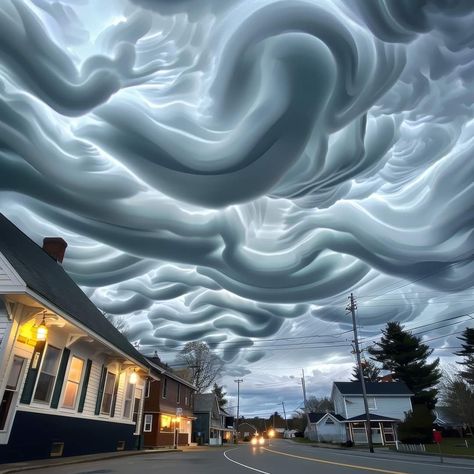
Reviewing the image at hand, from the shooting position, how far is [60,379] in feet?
49.8

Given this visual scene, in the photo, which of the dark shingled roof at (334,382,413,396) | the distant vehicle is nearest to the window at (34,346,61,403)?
the distant vehicle

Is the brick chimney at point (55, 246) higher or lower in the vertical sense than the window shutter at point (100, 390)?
higher

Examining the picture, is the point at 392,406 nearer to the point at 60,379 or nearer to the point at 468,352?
the point at 468,352

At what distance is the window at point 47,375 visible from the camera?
553 inches

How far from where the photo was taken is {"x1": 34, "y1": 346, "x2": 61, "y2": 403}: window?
46.1ft

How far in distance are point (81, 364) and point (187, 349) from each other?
5029 cm

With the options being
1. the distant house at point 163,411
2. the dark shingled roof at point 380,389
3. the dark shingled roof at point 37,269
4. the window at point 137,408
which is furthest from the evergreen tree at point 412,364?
the dark shingled roof at point 37,269

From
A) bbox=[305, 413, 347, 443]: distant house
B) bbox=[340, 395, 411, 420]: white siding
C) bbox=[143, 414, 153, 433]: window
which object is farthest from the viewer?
bbox=[305, 413, 347, 443]: distant house

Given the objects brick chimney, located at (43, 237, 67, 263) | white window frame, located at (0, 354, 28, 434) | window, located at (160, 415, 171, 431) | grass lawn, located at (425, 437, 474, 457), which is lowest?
grass lawn, located at (425, 437, 474, 457)

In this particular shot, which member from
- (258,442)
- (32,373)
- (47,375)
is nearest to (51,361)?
(47,375)

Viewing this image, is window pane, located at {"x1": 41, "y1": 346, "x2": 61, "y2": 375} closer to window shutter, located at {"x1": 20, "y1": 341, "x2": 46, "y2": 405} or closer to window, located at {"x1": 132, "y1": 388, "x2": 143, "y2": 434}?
window shutter, located at {"x1": 20, "y1": 341, "x2": 46, "y2": 405}

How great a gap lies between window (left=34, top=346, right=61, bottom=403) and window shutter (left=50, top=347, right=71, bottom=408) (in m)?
0.24

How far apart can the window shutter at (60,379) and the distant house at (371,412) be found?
46.3 m

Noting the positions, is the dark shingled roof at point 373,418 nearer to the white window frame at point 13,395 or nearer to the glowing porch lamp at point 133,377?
the glowing porch lamp at point 133,377
